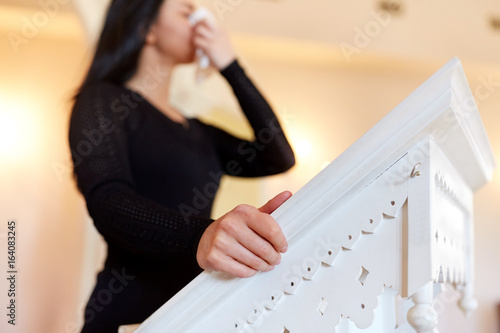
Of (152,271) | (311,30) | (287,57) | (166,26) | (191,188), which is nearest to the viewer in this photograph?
(152,271)

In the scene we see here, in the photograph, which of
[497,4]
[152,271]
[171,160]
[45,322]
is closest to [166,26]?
[171,160]

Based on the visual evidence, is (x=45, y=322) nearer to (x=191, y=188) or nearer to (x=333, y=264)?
(x=191, y=188)

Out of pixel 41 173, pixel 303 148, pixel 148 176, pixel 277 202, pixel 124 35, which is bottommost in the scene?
pixel 41 173

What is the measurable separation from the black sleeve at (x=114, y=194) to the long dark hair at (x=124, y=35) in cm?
18

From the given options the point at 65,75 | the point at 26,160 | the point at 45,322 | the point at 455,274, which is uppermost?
the point at 455,274

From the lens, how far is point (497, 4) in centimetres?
311

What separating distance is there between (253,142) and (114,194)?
0.44 meters

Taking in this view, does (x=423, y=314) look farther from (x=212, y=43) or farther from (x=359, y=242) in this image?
(x=212, y=43)

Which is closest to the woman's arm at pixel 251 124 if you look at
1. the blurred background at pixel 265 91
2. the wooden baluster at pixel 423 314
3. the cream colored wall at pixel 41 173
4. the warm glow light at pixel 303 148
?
the wooden baluster at pixel 423 314

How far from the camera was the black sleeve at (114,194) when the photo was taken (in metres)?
0.56

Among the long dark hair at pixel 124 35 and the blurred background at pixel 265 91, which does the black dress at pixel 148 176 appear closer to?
the long dark hair at pixel 124 35

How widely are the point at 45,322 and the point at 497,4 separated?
3.35 metres

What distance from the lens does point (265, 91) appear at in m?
3.14

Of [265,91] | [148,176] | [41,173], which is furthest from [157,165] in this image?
[265,91]
